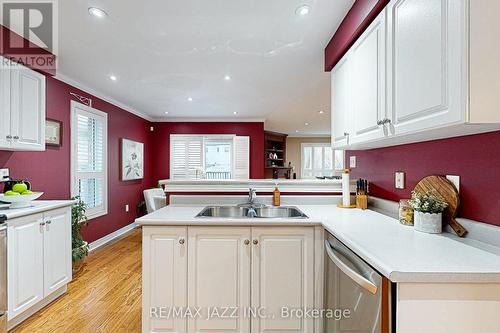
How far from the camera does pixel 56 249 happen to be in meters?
2.45

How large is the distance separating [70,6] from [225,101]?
2.90m

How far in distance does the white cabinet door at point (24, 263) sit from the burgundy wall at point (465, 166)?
2.82 meters

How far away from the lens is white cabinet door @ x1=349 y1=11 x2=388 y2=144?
1.48 meters

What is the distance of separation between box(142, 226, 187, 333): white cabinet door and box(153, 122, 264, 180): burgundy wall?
4.66 metres

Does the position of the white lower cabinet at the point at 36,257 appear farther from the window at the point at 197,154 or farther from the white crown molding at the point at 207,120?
the white crown molding at the point at 207,120

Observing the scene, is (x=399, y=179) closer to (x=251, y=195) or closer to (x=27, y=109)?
(x=251, y=195)

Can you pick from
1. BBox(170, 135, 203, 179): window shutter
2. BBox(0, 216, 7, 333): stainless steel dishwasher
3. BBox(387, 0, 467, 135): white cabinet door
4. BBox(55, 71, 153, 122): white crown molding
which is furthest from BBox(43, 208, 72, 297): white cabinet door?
BBox(170, 135, 203, 179): window shutter

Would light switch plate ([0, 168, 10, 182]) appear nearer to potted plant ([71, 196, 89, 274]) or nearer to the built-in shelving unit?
potted plant ([71, 196, 89, 274])

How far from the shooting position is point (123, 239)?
15.2ft

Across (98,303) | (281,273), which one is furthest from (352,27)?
(98,303)

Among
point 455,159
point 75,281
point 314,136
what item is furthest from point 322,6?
point 314,136

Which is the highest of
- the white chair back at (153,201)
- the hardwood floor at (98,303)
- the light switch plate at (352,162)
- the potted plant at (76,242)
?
the light switch plate at (352,162)

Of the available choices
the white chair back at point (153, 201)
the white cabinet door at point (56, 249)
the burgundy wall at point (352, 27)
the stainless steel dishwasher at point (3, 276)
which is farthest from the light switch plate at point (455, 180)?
the white chair back at point (153, 201)

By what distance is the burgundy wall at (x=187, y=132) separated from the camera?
631 centimetres
